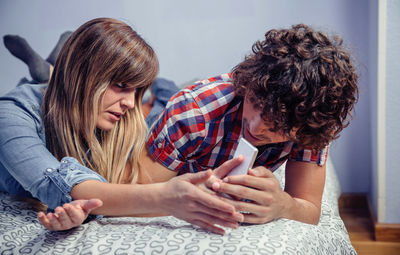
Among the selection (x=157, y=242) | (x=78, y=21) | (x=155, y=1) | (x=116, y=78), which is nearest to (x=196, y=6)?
(x=155, y=1)

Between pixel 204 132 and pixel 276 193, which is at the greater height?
pixel 204 132

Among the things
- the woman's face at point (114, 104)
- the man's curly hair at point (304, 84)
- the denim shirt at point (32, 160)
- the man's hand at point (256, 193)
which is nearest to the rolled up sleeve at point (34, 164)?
the denim shirt at point (32, 160)

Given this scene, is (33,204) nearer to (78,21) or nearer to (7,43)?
(7,43)

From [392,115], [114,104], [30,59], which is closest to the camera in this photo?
[114,104]

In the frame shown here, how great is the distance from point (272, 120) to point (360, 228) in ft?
4.11

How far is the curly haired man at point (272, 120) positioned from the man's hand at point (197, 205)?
3cm

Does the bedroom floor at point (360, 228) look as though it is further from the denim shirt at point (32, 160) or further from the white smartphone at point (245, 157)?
the denim shirt at point (32, 160)

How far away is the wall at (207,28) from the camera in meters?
2.15

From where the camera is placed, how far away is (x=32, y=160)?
94cm

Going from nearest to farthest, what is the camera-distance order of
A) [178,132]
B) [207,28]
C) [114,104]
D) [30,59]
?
[178,132]
[114,104]
[30,59]
[207,28]

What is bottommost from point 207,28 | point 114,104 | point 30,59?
point 114,104

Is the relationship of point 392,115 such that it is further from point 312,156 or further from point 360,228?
point 312,156

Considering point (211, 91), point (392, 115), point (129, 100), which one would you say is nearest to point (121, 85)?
point (129, 100)

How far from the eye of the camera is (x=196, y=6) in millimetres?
2283
